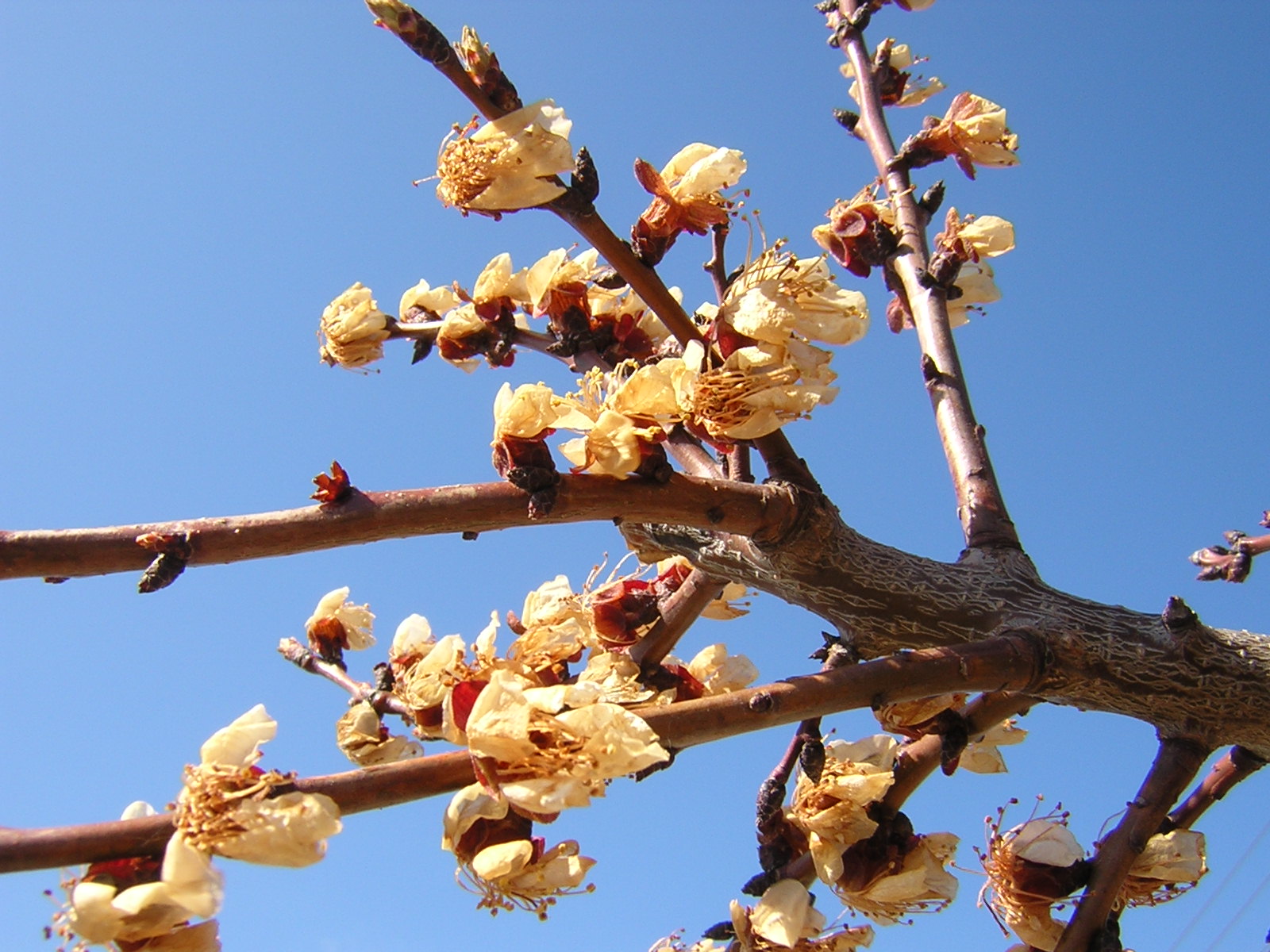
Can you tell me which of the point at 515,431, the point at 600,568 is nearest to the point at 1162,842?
the point at 600,568

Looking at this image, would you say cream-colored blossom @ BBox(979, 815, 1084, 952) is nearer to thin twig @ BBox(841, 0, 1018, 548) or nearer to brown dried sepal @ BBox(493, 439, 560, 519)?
thin twig @ BBox(841, 0, 1018, 548)

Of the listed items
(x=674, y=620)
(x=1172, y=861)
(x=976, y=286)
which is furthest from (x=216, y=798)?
(x=976, y=286)

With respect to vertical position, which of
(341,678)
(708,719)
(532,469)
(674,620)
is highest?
(341,678)

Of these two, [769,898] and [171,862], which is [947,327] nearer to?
Result: [769,898]

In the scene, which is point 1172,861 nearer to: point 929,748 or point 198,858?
point 929,748

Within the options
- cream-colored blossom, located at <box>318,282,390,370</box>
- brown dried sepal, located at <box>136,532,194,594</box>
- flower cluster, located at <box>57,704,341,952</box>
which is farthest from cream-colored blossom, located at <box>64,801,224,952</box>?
cream-colored blossom, located at <box>318,282,390,370</box>

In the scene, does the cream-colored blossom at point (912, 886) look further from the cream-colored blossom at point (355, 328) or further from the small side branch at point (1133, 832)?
the cream-colored blossom at point (355, 328)
